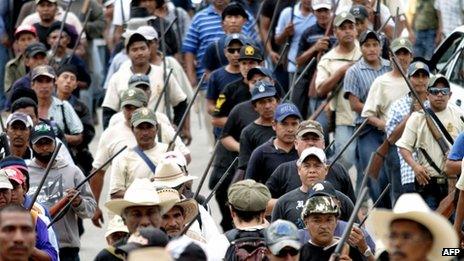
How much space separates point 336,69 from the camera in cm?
2114

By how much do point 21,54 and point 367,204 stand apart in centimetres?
402

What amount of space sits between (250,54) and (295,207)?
4.88 meters

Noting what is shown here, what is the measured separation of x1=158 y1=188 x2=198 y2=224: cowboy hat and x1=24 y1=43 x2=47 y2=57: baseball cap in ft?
20.5

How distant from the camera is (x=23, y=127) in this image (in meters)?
18.1

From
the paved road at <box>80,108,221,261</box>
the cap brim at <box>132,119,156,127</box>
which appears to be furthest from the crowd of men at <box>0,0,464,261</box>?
the paved road at <box>80,108,221,261</box>

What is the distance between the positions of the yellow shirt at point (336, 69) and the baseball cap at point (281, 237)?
7.20m

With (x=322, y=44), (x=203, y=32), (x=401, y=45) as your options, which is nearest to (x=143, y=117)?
(x=401, y=45)

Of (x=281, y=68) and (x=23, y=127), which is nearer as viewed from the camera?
(x=23, y=127)

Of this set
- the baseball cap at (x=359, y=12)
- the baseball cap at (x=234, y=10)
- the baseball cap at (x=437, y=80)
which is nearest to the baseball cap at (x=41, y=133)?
the baseball cap at (x=437, y=80)

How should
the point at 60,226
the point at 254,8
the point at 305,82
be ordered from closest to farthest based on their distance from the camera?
the point at 60,226 → the point at 305,82 → the point at 254,8

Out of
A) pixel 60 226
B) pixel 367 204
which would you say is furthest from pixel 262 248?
pixel 367 204

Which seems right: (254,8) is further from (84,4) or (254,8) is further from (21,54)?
(21,54)

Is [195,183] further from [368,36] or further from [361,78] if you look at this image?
[368,36]

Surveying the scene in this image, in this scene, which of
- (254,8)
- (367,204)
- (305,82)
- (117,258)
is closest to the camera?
(117,258)
